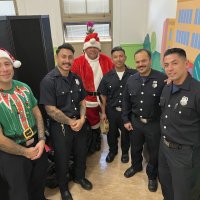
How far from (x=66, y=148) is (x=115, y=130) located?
83cm

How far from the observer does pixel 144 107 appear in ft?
6.91

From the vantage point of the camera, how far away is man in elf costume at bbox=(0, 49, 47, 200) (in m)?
1.58

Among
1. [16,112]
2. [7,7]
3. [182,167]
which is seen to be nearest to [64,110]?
[16,112]

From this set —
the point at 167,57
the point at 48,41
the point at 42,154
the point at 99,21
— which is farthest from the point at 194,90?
the point at 99,21

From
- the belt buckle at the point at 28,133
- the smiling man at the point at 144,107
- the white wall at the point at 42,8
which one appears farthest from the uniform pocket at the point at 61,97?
the white wall at the point at 42,8

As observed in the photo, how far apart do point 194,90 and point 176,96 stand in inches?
5.6

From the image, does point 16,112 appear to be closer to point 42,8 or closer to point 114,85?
point 114,85

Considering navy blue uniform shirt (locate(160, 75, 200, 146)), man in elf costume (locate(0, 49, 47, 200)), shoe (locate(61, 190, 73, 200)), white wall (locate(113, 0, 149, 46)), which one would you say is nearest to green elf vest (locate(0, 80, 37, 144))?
man in elf costume (locate(0, 49, 47, 200))

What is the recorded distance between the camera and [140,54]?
2.02 meters

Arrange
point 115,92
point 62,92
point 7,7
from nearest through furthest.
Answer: point 62,92, point 115,92, point 7,7

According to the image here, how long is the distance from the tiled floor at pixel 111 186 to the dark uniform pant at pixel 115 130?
0.22 metres

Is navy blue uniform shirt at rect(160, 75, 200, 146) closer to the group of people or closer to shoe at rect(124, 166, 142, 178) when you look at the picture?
the group of people

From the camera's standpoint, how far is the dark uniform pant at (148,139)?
2160 millimetres

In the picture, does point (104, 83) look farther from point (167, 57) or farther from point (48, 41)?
point (167, 57)
